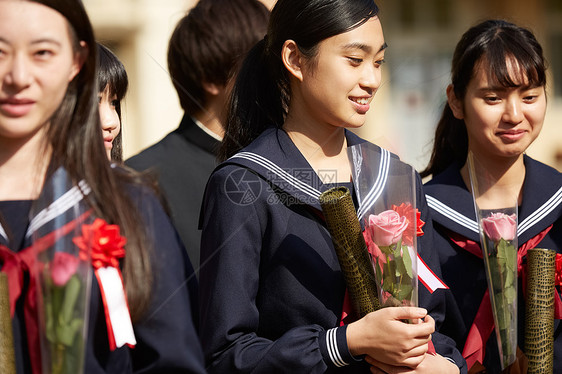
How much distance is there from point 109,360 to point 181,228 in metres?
1.28

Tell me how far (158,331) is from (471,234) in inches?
52.3

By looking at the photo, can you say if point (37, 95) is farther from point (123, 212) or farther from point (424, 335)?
point (424, 335)

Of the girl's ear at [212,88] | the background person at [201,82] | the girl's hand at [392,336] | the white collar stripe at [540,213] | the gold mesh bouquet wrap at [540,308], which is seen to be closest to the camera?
the girl's hand at [392,336]

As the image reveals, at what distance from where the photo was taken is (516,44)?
117 inches

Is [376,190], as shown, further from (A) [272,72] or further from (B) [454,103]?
(B) [454,103]

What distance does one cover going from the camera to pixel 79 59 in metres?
1.93

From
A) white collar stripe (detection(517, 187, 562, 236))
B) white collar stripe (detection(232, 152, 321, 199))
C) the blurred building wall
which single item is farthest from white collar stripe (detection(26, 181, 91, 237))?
the blurred building wall

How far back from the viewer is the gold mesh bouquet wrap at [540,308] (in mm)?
2521

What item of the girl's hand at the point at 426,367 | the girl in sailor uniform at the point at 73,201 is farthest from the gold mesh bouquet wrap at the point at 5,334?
the girl's hand at the point at 426,367

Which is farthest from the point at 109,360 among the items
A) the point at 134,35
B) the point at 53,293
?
the point at 134,35

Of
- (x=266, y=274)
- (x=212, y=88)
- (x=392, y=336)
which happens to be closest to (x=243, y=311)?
(x=266, y=274)

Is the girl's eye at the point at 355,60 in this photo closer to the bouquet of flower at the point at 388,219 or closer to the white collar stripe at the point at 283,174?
the bouquet of flower at the point at 388,219

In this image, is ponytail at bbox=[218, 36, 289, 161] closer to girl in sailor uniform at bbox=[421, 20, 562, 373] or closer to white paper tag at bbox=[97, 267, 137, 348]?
girl in sailor uniform at bbox=[421, 20, 562, 373]

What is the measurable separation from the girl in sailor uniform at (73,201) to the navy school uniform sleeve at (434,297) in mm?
812
